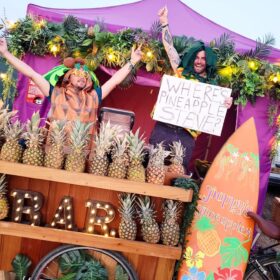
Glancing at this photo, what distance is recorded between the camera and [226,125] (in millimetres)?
5938

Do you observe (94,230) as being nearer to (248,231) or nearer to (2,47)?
(248,231)

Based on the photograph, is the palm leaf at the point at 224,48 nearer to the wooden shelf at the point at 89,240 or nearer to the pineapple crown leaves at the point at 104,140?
the pineapple crown leaves at the point at 104,140

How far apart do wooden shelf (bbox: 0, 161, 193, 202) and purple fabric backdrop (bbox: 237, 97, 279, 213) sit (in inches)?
108

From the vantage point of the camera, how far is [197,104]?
2.66m

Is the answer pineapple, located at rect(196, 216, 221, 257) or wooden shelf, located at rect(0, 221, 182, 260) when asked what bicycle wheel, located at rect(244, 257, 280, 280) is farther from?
wooden shelf, located at rect(0, 221, 182, 260)

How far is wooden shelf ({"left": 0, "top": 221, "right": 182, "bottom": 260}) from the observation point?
2129 millimetres

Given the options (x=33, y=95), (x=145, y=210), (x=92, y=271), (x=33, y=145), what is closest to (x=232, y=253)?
(x=145, y=210)

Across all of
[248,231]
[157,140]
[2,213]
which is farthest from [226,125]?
[2,213]

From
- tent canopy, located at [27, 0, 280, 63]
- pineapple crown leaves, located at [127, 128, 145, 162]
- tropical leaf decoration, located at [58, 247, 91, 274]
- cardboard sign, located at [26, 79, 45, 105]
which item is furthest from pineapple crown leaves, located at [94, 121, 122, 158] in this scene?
tent canopy, located at [27, 0, 280, 63]

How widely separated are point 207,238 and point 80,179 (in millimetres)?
1139

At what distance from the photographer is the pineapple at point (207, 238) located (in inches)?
96.0

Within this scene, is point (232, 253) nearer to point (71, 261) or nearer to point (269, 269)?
point (269, 269)

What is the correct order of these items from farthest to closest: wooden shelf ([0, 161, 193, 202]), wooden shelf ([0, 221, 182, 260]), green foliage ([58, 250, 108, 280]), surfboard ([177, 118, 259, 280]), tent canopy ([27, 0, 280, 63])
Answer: tent canopy ([27, 0, 280, 63])
surfboard ([177, 118, 259, 280])
green foliage ([58, 250, 108, 280])
wooden shelf ([0, 221, 182, 260])
wooden shelf ([0, 161, 193, 202])

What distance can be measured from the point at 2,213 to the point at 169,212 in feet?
3.85
